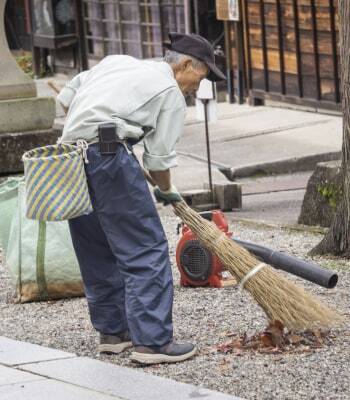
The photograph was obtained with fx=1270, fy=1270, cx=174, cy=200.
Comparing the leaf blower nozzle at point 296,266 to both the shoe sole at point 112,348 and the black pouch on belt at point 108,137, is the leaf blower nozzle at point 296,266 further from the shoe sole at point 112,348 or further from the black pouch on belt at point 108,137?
the black pouch on belt at point 108,137

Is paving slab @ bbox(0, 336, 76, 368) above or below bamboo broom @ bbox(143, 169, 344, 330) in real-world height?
below

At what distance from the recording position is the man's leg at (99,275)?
603 centimetres

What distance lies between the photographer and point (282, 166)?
14914 mm

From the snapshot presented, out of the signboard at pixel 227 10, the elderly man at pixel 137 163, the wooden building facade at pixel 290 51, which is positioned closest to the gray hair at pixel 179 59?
the elderly man at pixel 137 163

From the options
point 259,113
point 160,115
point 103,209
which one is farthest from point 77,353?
point 259,113

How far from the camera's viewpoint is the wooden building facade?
1700 cm

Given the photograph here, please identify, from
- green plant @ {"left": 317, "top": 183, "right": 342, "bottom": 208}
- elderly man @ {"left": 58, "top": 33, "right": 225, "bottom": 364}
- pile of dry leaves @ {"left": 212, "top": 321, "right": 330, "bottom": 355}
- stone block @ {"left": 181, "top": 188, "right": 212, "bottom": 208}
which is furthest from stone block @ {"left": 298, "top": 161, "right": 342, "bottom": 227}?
elderly man @ {"left": 58, "top": 33, "right": 225, "bottom": 364}

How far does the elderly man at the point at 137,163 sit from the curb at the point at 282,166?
28.6 ft

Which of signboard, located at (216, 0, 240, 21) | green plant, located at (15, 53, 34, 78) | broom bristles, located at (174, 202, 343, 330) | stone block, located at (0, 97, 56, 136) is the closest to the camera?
broom bristles, located at (174, 202, 343, 330)

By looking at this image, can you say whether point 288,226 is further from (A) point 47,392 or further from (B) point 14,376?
(A) point 47,392

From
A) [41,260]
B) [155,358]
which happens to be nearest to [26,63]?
[41,260]

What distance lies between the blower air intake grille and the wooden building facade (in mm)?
9635

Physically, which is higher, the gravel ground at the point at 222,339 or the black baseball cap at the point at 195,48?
the black baseball cap at the point at 195,48

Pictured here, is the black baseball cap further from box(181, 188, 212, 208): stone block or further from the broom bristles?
box(181, 188, 212, 208): stone block
